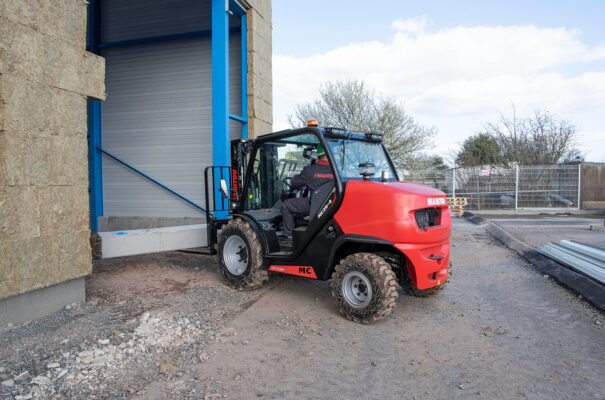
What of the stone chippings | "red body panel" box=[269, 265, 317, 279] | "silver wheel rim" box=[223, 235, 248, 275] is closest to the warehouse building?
the stone chippings

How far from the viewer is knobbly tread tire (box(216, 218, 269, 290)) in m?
5.60

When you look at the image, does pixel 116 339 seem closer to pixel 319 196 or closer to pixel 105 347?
pixel 105 347

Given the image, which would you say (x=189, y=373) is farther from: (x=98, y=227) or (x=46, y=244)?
(x=98, y=227)

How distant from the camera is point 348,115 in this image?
71.9 feet

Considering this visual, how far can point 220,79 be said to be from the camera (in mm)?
8312

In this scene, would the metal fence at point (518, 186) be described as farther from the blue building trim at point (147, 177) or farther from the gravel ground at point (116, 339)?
the gravel ground at point (116, 339)

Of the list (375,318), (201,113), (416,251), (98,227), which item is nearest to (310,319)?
(375,318)

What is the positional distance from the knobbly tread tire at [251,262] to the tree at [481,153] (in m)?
19.5

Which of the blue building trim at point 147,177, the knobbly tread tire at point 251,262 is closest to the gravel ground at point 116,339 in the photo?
the knobbly tread tire at point 251,262

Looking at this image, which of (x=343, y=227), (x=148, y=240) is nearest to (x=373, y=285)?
(x=343, y=227)

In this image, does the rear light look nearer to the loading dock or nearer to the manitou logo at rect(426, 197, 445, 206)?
the manitou logo at rect(426, 197, 445, 206)

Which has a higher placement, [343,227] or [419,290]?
[343,227]

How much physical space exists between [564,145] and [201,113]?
19830 millimetres

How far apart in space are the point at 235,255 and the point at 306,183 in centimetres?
175
